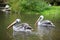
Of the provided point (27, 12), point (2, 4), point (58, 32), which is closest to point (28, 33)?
point (58, 32)

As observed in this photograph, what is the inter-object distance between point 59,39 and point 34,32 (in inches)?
83.2

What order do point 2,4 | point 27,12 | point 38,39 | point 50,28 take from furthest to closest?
point 2,4
point 27,12
point 50,28
point 38,39

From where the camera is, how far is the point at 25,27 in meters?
17.1

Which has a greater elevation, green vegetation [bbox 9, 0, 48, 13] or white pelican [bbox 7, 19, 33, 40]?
white pelican [bbox 7, 19, 33, 40]

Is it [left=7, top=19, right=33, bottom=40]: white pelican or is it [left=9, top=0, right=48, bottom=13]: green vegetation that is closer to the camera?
[left=7, top=19, right=33, bottom=40]: white pelican

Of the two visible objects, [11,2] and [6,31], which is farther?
[11,2]

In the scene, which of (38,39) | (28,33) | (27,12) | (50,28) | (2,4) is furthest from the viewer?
(2,4)

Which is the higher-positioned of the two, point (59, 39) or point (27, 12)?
point (59, 39)

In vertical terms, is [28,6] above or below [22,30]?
below

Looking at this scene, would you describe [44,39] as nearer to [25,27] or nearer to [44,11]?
[25,27]

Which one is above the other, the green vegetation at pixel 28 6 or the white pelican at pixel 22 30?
the white pelican at pixel 22 30

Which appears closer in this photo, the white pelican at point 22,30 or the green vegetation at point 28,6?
the white pelican at point 22,30

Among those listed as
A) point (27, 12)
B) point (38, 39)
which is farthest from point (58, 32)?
point (27, 12)

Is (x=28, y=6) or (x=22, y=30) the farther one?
A: (x=28, y=6)
